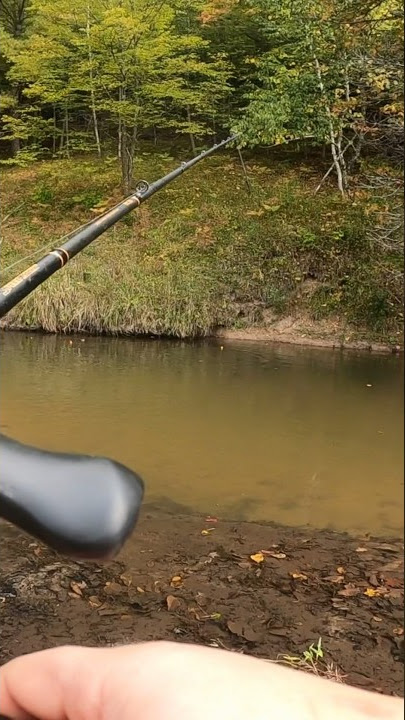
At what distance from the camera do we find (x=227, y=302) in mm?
9984

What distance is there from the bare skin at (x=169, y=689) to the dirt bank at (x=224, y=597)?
1.63m

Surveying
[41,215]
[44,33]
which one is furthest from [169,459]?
[44,33]

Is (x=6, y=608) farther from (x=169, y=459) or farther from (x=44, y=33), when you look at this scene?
(x=44, y=33)

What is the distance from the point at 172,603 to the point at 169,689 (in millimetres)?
2422

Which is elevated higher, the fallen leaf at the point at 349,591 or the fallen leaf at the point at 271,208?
the fallen leaf at the point at 271,208

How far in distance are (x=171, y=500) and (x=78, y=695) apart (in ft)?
8.61

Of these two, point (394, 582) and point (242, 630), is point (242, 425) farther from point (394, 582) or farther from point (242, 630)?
point (242, 630)

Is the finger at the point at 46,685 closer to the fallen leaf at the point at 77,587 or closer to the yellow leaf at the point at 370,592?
the fallen leaf at the point at 77,587

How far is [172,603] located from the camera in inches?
110

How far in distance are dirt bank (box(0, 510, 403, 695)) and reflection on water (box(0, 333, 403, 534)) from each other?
0.77 ft

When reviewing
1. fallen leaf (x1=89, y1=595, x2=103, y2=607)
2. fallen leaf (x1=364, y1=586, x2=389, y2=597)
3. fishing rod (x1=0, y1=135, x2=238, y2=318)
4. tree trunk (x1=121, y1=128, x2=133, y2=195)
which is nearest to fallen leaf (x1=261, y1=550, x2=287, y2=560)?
fallen leaf (x1=364, y1=586, x2=389, y2=597)

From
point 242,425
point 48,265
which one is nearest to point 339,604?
point 242,425

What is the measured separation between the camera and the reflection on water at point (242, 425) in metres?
0.48

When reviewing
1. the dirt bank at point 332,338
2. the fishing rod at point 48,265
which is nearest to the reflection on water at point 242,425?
the dirt bank at point 332,338
